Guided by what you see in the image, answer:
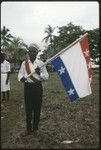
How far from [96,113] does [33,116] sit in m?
3.47

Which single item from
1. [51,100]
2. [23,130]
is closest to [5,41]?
[51,100]

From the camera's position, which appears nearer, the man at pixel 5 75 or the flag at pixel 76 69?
the flag at pixel 76 69

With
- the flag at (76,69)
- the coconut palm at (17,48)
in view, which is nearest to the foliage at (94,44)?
the coconut palm at (17,48)

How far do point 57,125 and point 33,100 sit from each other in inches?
67.4

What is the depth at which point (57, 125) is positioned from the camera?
12.0m

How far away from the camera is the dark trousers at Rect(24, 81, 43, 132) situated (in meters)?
10.5

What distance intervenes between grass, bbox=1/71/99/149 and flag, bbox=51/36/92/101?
1.02m

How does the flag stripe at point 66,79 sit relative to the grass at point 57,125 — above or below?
above

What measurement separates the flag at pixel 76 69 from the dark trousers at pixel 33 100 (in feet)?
2.04

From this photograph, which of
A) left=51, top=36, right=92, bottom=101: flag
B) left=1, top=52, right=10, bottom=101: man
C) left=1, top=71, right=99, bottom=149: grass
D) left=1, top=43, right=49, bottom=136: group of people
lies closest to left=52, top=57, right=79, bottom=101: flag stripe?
left=51, top=36, right=92, bottom=101: flag

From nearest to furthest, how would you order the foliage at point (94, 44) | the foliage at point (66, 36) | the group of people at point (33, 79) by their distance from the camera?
1. the group of people at point (33, 79)
2. the foliage at point (94, 44)
3. the foliage at point (66, 36)

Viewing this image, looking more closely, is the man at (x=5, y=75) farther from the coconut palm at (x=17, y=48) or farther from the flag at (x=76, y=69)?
the coconut palm at (x=17, y=48)

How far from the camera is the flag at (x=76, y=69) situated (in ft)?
33.8

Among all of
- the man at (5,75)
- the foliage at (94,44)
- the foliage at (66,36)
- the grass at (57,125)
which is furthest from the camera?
the foliage at (66,36)
